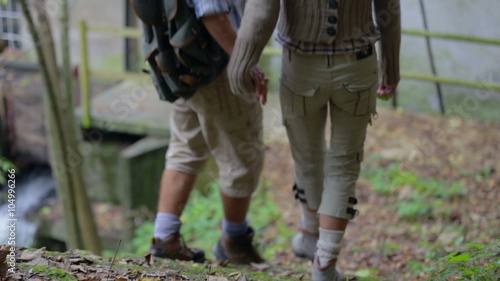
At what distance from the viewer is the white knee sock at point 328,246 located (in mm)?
3025

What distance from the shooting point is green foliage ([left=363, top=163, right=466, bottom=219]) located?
18.0 feet

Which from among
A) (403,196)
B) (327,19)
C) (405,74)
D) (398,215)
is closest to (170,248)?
(327,19)

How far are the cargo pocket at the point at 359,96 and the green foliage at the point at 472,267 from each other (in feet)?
2.51

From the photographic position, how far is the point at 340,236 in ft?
9.98

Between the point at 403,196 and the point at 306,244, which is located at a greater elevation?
the point at 306,244

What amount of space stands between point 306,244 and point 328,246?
23.0 inches

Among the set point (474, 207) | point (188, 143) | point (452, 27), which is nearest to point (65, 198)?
point (188, 143)

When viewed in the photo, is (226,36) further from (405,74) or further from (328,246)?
(405,74)

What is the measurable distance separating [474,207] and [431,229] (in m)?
0.55

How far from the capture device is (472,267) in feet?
8.89

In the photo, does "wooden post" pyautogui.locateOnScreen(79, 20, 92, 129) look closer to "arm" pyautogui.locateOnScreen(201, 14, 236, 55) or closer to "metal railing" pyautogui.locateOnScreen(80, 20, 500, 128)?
"metal railing" pyautogui.locateOnScreen(80, 20, 500, 128)

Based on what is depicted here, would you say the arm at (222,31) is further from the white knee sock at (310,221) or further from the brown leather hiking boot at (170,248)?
the brown leather hiking boot at (170,248)

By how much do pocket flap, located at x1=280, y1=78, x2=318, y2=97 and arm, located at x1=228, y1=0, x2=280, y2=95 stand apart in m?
0.19

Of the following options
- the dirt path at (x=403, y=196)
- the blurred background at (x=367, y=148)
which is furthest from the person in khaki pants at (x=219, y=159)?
the blurred background at (x=367, y=148)
